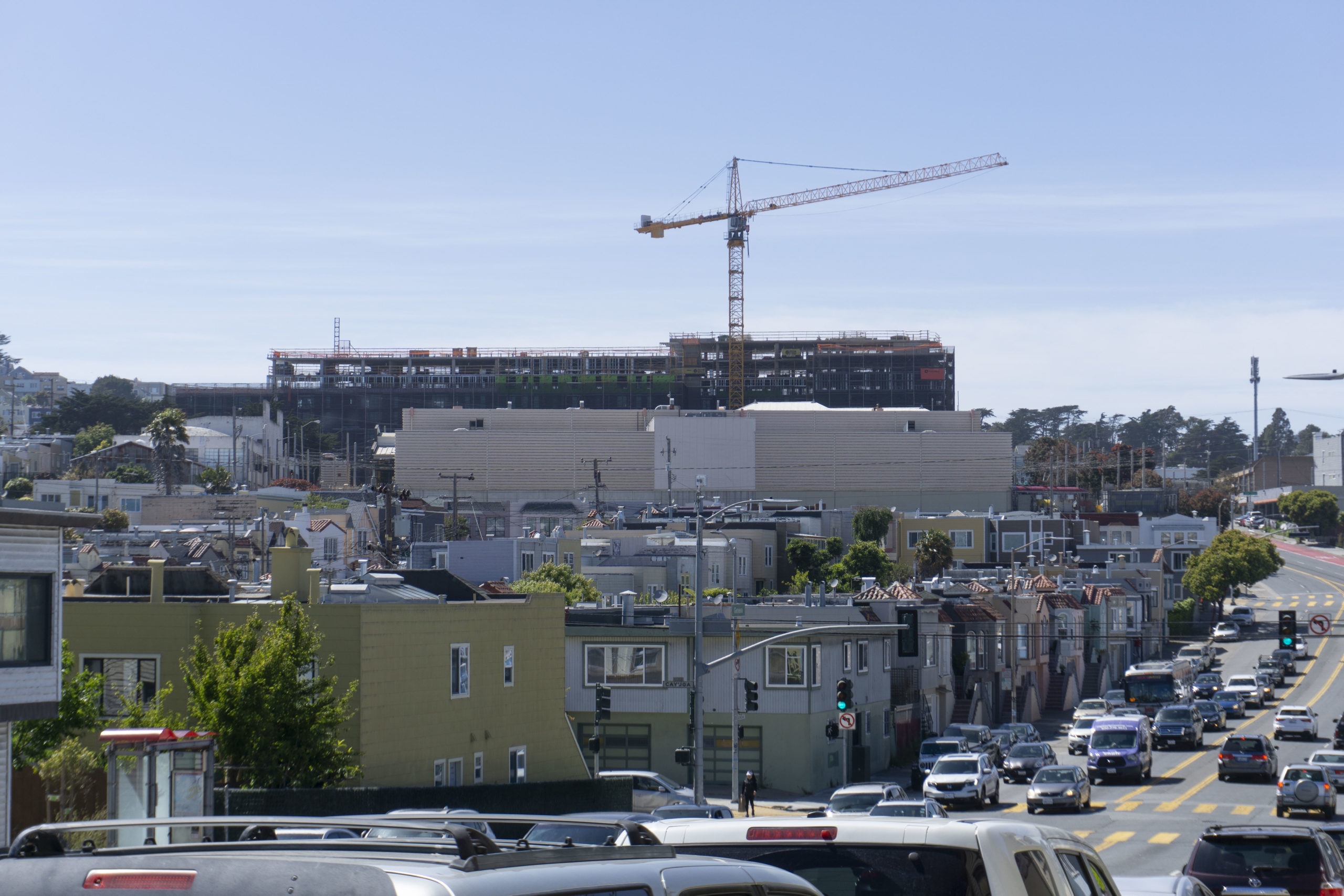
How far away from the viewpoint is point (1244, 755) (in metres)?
52.3

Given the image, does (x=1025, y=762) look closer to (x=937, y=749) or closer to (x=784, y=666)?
(x=937, y=749)

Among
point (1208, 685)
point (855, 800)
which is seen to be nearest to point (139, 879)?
point (855, 800)

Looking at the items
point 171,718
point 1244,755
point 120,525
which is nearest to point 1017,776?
point 1244,755

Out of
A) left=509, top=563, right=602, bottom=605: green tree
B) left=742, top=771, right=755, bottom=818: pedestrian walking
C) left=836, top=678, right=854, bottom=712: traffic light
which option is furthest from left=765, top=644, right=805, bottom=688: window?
left=509, top=563, right=602, bottom=605: green tree

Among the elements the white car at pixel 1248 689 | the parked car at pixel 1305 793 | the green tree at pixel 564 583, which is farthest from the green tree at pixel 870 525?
the parked car at pixel 1305 793

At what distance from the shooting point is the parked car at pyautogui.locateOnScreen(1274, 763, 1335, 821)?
40.1m

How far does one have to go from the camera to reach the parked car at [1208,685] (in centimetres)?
8444

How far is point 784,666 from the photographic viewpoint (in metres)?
56.9

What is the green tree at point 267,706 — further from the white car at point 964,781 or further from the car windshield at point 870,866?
the car windshield at point 870,866

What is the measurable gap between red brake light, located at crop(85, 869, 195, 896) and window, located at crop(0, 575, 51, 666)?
22221mm

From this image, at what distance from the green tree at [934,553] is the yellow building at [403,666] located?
268 feet

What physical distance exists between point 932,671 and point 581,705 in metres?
20.0

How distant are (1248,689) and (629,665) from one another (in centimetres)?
4040

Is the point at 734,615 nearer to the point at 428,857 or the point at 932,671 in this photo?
the point at 932,671
